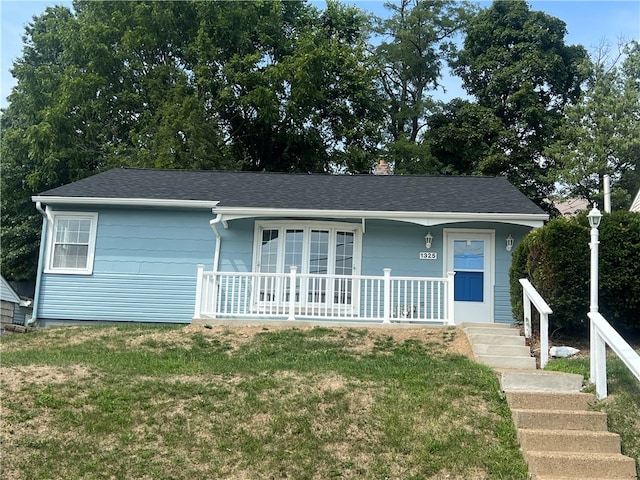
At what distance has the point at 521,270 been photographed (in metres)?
9.81

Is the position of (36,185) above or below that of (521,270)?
above

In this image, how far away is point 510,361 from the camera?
25.9 feet

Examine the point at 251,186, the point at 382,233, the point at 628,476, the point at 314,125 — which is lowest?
the point at 628,476

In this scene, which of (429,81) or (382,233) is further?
(429,81)

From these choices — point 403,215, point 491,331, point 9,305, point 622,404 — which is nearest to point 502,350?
point 491,331

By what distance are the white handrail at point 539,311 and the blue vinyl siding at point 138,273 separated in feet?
21.2

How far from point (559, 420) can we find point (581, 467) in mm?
726

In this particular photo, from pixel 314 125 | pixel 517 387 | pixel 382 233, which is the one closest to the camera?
pixel 517 387

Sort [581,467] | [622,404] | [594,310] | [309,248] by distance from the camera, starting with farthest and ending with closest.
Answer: [309,248] → [594,310] → [622,404] → [581,467]

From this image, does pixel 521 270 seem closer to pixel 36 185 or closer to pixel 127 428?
pixel 127 428

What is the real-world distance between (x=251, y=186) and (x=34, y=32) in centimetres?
1892

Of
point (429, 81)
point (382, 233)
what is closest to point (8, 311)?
point (382, 233)

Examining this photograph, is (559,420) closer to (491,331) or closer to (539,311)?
(539,311)

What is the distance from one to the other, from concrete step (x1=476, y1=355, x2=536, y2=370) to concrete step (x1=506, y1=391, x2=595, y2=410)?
156 centimetres
